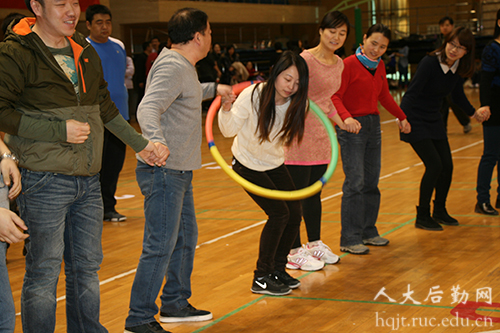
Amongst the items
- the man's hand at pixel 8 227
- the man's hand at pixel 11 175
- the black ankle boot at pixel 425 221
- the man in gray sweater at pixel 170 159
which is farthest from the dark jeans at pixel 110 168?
the man's hand at pixel 8 227

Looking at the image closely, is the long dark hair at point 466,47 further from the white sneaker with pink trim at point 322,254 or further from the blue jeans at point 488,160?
the white sneaker with pink trim at point 322,254

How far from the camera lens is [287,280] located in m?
3.82

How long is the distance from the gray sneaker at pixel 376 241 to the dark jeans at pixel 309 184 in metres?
0.59

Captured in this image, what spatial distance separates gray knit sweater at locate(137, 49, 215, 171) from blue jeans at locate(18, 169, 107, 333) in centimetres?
48

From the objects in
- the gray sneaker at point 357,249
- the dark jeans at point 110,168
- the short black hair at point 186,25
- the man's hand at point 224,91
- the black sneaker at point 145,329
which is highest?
the short black hair at point 186,25

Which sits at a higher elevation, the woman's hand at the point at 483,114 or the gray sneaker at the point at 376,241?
the woman's hand at the point at 483,114

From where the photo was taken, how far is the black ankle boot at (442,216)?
5.22 meters

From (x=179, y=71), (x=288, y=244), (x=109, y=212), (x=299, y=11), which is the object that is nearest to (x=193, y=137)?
(x=179, y=71)

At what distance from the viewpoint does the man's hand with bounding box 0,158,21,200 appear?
2223 millimetres

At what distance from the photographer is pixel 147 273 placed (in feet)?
9.85

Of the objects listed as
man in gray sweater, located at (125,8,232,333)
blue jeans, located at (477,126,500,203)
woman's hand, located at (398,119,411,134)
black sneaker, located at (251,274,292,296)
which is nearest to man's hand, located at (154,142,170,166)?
man in gray sweater, located at (125,8,232,333)

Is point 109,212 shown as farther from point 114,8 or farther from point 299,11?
point 299,11

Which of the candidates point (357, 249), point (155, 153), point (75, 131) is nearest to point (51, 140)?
point (75, 131)

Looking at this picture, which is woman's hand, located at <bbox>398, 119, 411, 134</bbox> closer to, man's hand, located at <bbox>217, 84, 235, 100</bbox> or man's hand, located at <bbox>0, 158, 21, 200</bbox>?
man's hand, located at <bbox>217, 84, 235, 100</bbox>
